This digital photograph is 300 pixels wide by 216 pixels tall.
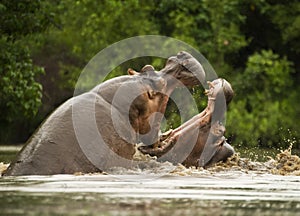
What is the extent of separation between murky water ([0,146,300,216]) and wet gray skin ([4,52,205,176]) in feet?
0.77

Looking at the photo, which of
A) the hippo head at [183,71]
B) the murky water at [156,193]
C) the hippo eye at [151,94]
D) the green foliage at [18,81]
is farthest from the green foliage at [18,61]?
the hippo eye at [151,94]

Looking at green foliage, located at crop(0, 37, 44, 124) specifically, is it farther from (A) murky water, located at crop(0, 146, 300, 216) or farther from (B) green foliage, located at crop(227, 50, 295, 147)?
(A) murky water, located at crop(0, 146, 300, 216)

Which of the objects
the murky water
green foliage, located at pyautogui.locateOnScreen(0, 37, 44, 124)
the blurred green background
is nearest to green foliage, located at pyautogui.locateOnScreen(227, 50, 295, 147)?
the blurred green background

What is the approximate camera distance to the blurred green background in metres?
31.3

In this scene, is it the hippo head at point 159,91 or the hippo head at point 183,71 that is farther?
the hippo head at point 183,71

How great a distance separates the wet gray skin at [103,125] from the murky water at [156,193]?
9.2 inches

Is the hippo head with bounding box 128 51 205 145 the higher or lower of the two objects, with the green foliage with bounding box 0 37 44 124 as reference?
higher

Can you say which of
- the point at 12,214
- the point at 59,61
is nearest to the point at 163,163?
the point at 12,214

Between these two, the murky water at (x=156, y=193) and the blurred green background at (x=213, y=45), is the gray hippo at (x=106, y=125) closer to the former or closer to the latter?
the murky water at (x=156, y=193)

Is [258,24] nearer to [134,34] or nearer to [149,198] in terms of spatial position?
[134,34]

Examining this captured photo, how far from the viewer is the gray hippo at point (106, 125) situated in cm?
1015

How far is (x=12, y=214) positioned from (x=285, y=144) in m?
19.1

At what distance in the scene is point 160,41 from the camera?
33.8m

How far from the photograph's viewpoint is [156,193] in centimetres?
844
